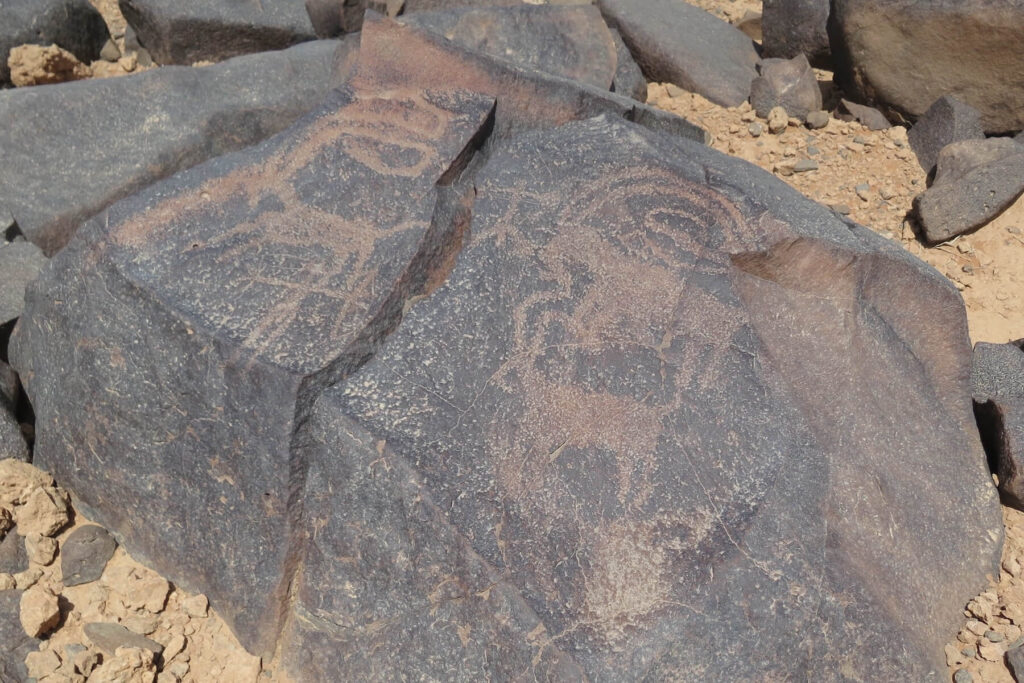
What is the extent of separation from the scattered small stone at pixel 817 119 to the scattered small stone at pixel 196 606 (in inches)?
125

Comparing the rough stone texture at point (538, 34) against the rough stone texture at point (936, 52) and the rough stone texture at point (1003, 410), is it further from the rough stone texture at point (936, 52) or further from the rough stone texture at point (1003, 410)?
the rough stone texture at point (1003, 410)

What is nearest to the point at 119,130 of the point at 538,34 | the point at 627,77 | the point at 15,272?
the point at 15,272

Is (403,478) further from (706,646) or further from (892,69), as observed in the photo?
(892,69)

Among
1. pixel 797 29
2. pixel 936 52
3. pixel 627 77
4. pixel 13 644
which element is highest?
pixel 936 52

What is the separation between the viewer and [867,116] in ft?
12.9

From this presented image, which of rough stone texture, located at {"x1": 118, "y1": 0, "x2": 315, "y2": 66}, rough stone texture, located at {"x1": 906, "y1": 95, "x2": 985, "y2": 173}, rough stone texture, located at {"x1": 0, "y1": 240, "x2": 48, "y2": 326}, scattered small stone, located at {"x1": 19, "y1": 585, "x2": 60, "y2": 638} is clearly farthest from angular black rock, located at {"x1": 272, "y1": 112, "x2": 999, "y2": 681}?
rough stone texture, located at {"x1": 118, "y1": 0, "x2": 315, "y2": 66}

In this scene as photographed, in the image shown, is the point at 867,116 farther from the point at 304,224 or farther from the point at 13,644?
the point at 13,644

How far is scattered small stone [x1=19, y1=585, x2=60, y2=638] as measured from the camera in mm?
2043

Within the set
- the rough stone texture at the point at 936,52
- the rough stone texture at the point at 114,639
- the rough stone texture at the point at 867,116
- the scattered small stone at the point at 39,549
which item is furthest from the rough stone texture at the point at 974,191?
the scattered small stone at the point at 39,549

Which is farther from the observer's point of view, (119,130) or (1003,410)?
(119,130)

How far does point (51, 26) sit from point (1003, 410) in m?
3.93

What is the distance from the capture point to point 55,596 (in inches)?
82.8

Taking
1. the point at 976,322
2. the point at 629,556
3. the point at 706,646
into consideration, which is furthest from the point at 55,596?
the point at 976,322

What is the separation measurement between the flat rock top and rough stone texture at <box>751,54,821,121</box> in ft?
6.32
